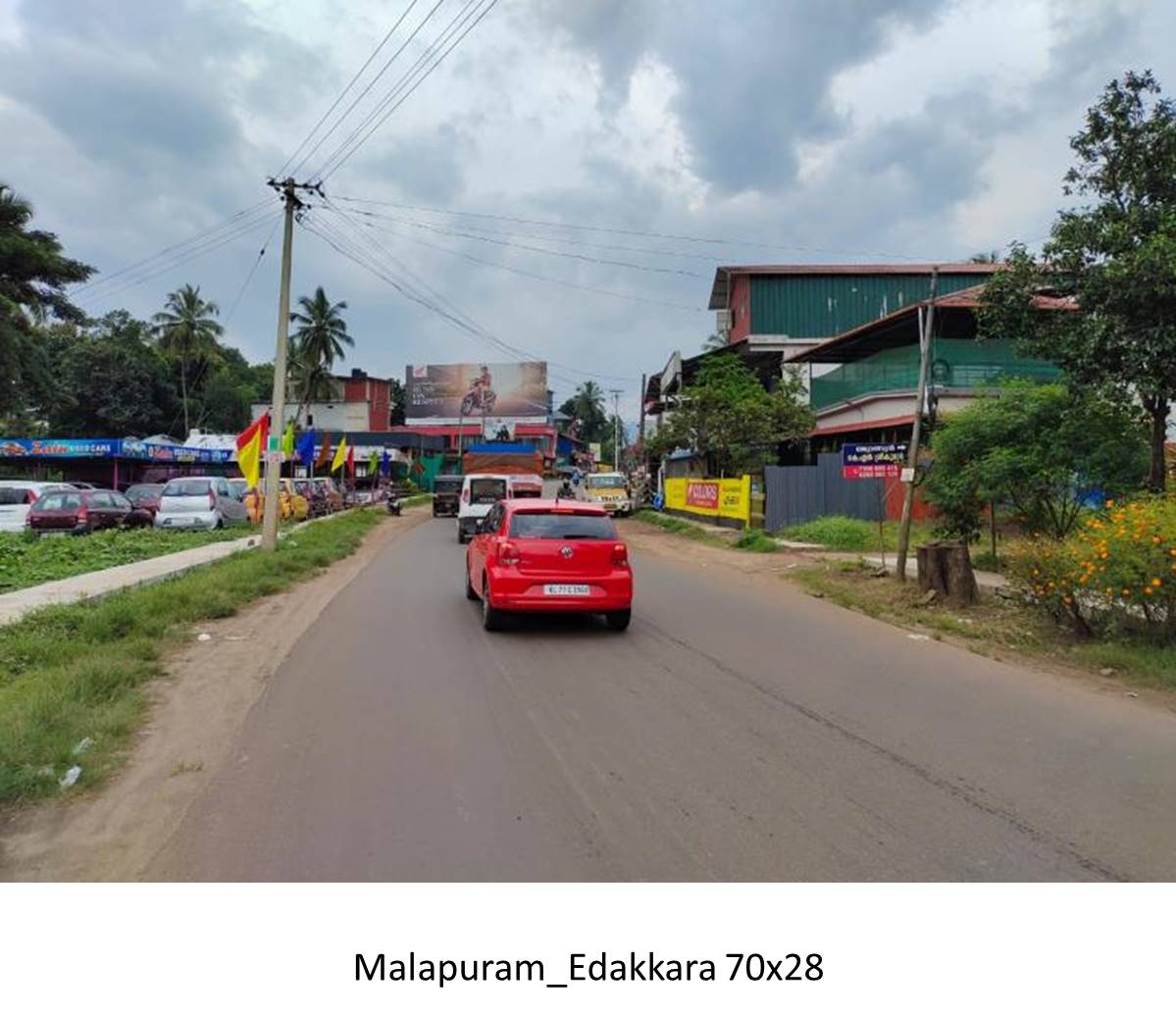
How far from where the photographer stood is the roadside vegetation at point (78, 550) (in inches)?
583

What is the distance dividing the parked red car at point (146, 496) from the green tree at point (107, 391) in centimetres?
3522

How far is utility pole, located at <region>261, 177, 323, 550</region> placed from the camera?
18469 millimetres

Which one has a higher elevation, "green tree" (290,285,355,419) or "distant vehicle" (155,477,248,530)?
"green tree" (290,285,355,419)

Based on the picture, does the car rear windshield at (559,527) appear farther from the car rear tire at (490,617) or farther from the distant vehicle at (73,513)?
the distant vehicle at (73,513)

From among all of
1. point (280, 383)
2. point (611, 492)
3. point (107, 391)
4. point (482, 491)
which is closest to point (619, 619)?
point (280, 383)

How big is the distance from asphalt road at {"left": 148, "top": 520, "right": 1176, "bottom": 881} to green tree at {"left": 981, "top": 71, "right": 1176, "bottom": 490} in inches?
185

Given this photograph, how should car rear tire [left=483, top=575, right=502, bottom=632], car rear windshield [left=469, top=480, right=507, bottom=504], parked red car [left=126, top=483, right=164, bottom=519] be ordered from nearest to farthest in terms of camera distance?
1. car rear tire [left=483, top=575, right=502, bottom=632]
2. car rear windshield [left=469, top=480, right=507, bottom=504]
3. parked red car [left=126, top=483, right=164, bottom=519]

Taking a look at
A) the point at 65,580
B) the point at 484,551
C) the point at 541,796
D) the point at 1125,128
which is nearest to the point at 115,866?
the point at 541,796

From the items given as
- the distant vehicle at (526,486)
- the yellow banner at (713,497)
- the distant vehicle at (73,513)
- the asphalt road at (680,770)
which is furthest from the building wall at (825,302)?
the asphalt road at (680,770)

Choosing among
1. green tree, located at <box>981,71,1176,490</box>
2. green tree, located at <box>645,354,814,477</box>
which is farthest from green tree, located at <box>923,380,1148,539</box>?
green tree, located at <box>645,354,814,477</box>

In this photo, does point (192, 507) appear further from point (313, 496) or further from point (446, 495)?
point (446, 495)

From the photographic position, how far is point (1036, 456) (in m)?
12.1

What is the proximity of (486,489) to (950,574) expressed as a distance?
1684cm

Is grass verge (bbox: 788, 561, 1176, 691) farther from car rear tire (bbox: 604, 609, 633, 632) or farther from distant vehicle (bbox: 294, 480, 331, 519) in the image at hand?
distant vehicle (bbox: 294, 480, 331, 519)
